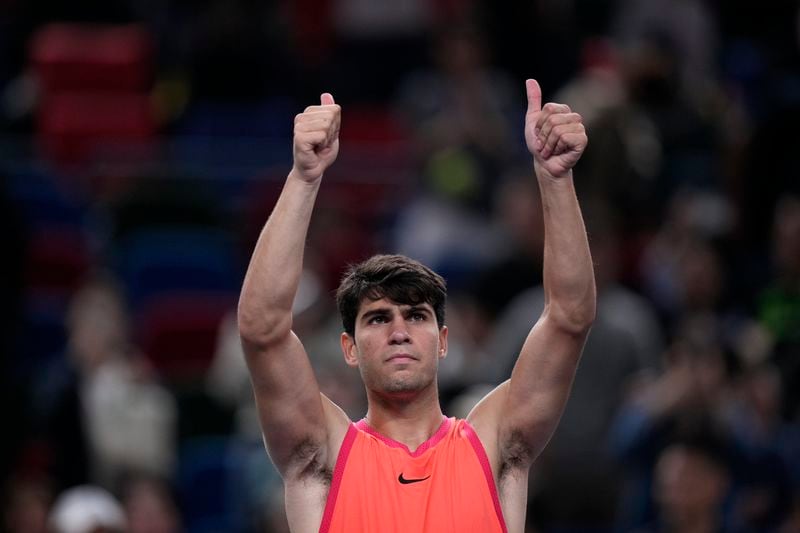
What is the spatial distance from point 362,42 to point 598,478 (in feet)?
23.4

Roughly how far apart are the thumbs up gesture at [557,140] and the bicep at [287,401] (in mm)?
1104

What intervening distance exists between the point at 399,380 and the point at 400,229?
23.6 feet

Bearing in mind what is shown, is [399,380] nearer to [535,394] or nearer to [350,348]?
[350,348]

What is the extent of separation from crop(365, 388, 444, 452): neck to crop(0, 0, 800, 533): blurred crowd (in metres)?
3.23

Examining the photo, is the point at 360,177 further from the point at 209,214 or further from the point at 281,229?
the point at 281,229

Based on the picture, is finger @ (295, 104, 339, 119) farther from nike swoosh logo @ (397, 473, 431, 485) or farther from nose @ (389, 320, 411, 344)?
nike swoosh logo @ (397, 473, 431, 485)

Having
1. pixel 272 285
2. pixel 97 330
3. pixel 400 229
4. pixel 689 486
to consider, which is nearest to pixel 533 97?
pixel 272 285

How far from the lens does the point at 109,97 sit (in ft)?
47.5

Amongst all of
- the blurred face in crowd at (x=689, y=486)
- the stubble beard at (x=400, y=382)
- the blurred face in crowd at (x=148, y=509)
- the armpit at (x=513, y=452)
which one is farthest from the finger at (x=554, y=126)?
the blurred face in crowd at (x=148, y=509)

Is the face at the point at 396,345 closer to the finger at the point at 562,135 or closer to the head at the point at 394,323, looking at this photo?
the head at the point at 394,323

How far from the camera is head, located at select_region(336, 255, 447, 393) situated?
6.04 meters

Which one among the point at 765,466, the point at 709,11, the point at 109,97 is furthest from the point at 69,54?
the point at 765,466

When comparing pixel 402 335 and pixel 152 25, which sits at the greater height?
pixel 152 25

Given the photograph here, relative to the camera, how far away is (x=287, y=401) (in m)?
5.98
